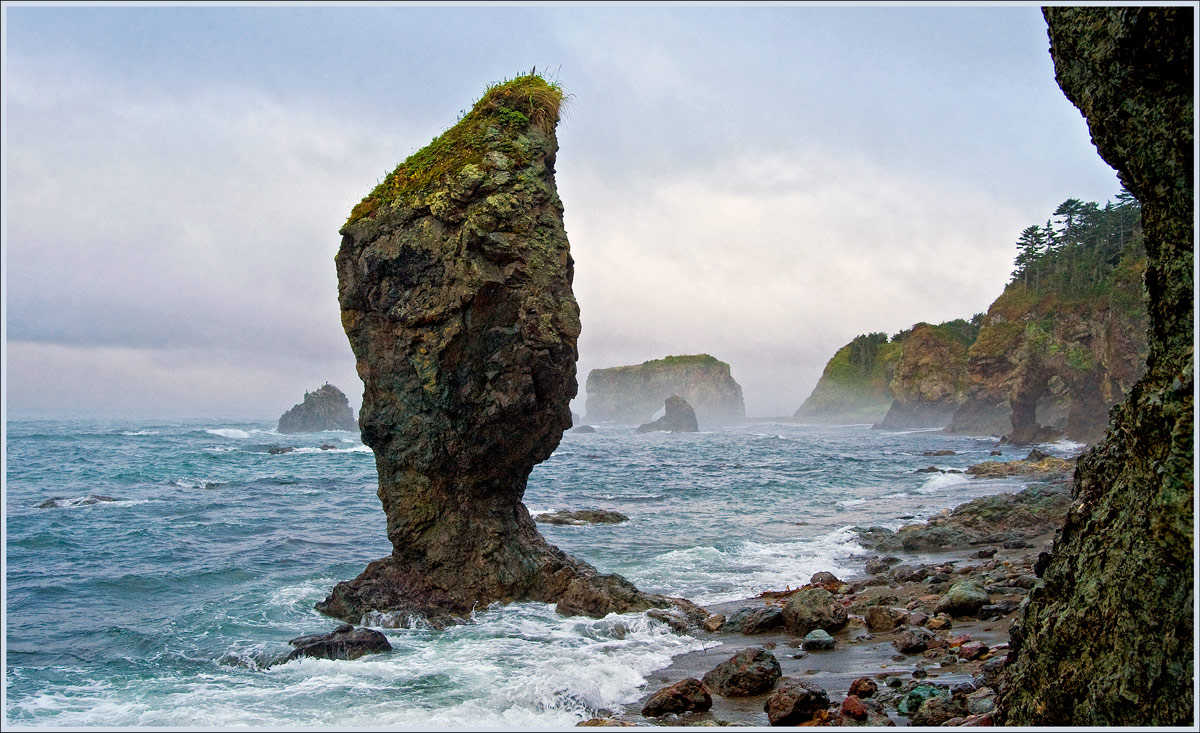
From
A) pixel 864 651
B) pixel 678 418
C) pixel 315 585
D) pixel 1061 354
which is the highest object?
pixel 1061 354

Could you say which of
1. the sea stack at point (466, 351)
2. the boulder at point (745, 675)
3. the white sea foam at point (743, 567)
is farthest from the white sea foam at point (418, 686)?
the white sea foam at point (743, 567)

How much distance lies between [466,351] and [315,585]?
273 inches

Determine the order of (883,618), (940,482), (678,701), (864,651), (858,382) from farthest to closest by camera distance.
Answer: (858,382)
(940,482)
(883,618)
(864,651)
(678,701)

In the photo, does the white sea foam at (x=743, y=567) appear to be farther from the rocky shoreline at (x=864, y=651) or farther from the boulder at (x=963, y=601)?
the boulder at (x=963, y=601)

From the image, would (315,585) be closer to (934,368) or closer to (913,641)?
(913,641)

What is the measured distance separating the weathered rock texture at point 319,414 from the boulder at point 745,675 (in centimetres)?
9624

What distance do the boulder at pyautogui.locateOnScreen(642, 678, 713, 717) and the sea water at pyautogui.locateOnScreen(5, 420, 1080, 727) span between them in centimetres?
68

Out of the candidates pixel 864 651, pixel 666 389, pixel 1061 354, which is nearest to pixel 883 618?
pixel 864 651

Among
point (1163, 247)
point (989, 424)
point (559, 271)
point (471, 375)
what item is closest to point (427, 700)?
point (471, 375)

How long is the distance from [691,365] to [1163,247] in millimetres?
179426

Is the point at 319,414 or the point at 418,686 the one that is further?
the point at 319,414

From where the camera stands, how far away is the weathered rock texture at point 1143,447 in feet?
14.2

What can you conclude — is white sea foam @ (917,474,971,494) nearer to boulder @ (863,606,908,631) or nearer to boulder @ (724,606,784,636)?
boulder @ (863,606,908,631)

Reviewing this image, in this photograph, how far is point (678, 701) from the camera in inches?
342
